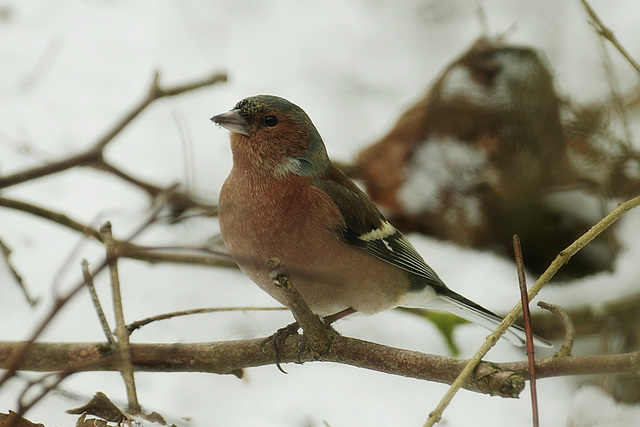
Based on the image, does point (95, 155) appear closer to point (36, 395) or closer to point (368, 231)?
point (368, 231)

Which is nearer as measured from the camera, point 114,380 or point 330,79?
point 114,380

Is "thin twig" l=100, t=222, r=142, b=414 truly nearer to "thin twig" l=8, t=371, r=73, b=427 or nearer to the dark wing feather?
"thin twig" l=8, t=371, r=73, b=427

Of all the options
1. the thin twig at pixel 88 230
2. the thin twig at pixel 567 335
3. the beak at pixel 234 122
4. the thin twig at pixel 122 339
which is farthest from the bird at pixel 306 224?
the thin twig at pixel 567 335

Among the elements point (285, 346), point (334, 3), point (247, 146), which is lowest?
point (285, 346)

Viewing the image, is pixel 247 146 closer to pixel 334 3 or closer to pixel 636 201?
pixel 636 201

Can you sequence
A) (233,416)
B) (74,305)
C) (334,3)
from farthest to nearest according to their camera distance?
(334,3), (74,305), (233,416)

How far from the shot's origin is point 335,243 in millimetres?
2789

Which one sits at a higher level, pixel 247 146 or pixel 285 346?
pixel 247 146

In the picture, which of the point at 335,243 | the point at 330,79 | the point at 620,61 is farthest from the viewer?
the point at 330,79

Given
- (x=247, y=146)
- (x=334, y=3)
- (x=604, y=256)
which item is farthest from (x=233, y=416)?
(x=334, y=3)

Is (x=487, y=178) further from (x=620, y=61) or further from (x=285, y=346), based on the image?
(x=285, y=346)

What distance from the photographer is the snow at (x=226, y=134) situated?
3551 mm

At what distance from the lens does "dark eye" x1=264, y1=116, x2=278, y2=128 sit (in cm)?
300

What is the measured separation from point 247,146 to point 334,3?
3.61m
